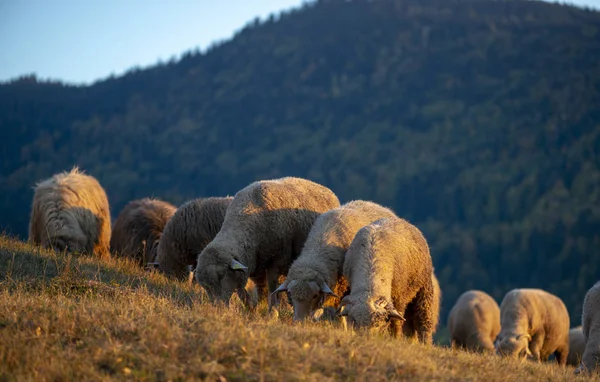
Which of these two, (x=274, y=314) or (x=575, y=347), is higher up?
(x=274, y=314)

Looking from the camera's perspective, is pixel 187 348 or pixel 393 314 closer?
pixel 187 348

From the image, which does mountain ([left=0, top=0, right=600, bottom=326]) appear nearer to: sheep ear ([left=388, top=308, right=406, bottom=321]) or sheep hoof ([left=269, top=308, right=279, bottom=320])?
sheep hoof ([left=269, top=308, right=279, bottom=320])

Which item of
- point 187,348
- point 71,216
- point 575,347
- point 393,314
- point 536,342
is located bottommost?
point 575,347

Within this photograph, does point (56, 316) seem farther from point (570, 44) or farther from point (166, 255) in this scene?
point (570, 44)

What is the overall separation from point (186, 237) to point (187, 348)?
325 inches

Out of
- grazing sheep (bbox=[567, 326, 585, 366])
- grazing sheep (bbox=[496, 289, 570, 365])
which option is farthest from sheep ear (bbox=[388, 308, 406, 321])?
grazing sheep (bbox=[567, 326, 585, 366])

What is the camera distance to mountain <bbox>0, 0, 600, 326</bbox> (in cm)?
8088

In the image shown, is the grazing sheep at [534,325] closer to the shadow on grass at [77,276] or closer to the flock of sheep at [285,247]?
the flock of sheep at [285,247]

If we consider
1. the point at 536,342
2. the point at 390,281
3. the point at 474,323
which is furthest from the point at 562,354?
the point at 390,281

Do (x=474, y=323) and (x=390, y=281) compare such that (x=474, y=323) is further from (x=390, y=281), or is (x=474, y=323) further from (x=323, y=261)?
(x=390, y=281)

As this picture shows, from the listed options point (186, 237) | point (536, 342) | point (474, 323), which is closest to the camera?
point (186, 237)

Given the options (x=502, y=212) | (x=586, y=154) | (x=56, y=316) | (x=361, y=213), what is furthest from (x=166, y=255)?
(x=586, y=154)

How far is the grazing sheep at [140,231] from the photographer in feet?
59.1

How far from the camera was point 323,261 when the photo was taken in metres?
11.4
